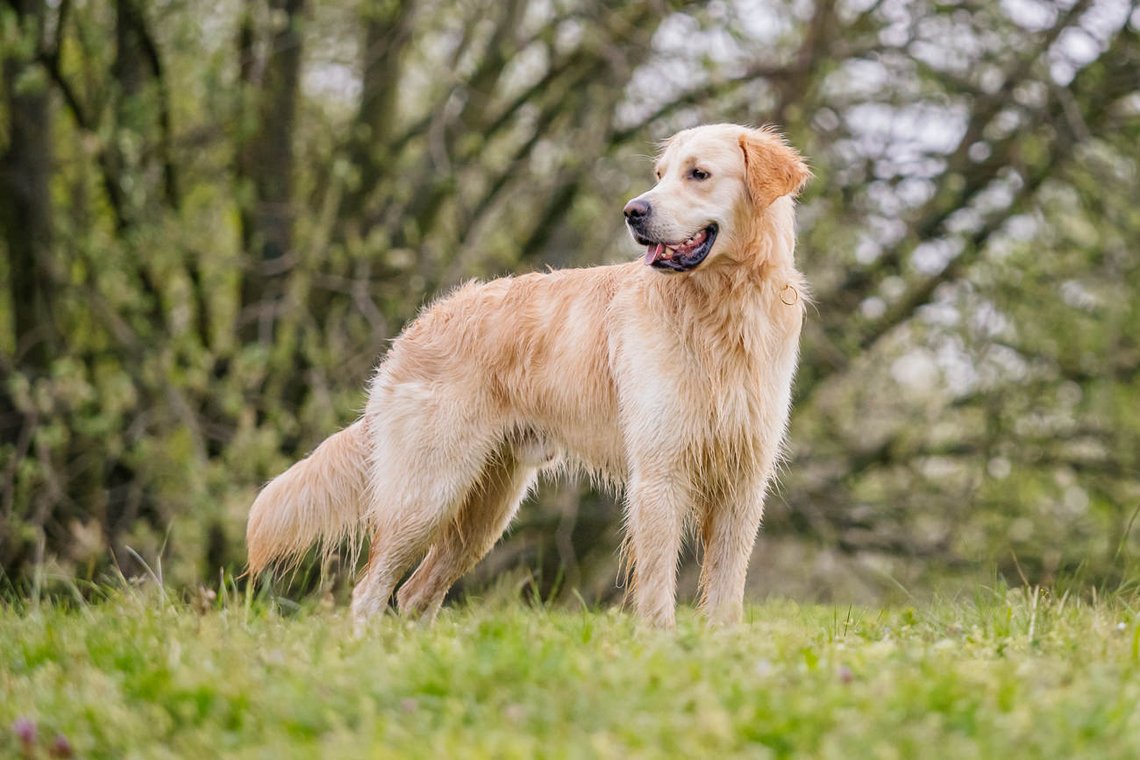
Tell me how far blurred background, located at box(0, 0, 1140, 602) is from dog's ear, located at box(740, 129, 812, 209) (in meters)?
4.39

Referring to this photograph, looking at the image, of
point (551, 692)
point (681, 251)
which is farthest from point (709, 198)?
point (551, 692)

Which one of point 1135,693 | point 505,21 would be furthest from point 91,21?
point 1135,693

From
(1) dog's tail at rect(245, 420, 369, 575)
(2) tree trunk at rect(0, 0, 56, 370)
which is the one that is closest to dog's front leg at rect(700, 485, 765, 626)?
(1) dog's tail at rect(245, 420, 369, 575)

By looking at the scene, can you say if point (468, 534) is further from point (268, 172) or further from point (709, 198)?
point (268, 172)

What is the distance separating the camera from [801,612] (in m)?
5.99

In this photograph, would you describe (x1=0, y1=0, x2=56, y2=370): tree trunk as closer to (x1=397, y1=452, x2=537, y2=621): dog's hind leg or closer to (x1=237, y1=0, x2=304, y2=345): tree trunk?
(x1=237, y1=0, x2=304, y2=345): tree trunk

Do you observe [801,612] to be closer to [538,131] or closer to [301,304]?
[301,304]

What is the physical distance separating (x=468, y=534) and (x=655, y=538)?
1311mm

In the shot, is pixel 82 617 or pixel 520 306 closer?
pixel 82 617

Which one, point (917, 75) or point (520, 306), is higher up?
point (917, 75)

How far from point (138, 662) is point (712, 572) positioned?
7.74 feet

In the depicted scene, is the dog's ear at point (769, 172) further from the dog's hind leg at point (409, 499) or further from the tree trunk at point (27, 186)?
the tree trunk at point (27, 186)

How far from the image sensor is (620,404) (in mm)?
5391

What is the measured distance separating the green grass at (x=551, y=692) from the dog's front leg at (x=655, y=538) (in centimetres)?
87
